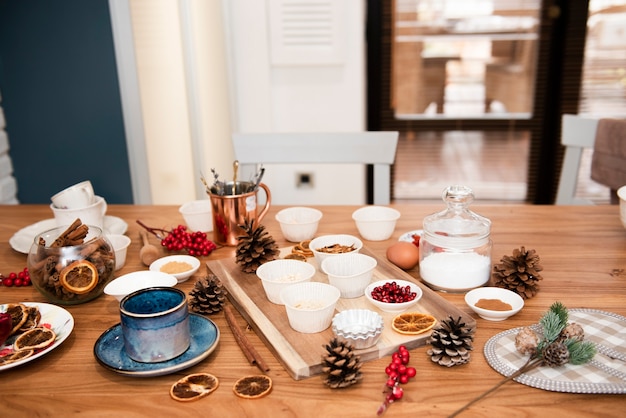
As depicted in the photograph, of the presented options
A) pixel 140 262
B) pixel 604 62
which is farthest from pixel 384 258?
pixel 604 62

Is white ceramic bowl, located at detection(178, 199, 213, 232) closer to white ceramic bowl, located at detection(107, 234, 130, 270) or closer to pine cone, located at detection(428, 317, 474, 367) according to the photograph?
white ceramic bowl, located at detection(107, 234, 130, 270)

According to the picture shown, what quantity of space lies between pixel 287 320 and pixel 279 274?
13 cm

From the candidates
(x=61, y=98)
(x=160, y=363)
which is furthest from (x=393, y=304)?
(x=61, y=98)

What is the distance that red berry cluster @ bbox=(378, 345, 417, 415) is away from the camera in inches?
28.2

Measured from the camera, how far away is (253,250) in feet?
3.53

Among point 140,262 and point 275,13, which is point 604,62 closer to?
point 275,13

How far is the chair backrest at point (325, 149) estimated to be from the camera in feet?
5.57

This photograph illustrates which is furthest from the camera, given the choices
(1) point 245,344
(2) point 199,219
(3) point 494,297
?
(2) point 199,219

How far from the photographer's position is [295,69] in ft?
8.73

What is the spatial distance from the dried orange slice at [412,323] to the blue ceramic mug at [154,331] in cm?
31

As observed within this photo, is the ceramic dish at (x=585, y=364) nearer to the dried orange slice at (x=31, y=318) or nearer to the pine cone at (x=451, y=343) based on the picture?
the pine cone at (x=451, y=343)

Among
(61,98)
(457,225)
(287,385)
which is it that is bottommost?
(287,385)

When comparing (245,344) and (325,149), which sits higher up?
(325,149)

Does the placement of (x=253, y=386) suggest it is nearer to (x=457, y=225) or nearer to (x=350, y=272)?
(x=350, y=272)
